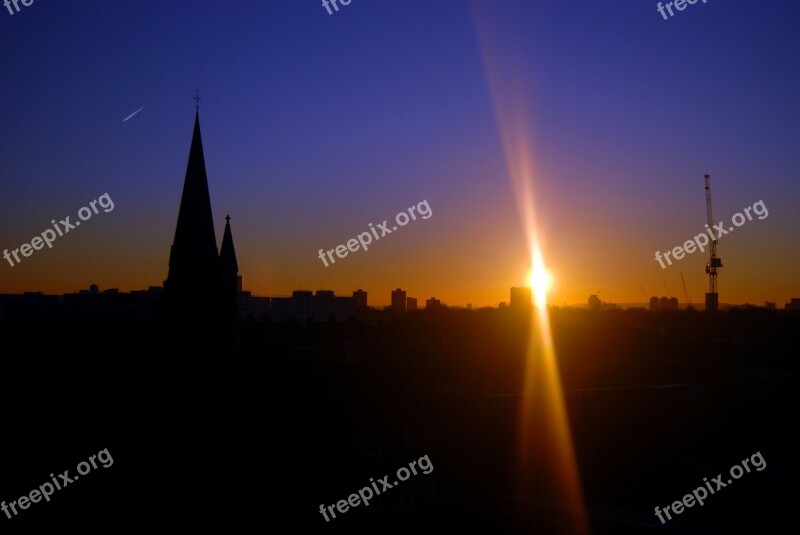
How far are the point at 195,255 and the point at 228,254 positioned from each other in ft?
25.9

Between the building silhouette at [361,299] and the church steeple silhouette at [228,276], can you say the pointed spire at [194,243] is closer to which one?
the church steeple silhouette at [228,276]

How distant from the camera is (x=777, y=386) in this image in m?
45.2

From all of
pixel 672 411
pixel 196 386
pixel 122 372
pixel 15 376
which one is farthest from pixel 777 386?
pixel 15 376

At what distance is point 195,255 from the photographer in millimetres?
47188

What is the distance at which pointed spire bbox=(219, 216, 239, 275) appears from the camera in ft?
178

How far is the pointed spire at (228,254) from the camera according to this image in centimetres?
5427

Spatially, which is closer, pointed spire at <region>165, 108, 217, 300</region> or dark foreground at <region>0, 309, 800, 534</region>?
dark foreground at <region>0, 309, 800, 534</region>

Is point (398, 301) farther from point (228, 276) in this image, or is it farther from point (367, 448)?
point (367, 448)

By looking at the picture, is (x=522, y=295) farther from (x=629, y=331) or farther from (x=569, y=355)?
(x=569, y=355)

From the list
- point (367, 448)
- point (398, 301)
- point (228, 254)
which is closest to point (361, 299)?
point (398, 301)

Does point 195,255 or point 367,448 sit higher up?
point 195,255

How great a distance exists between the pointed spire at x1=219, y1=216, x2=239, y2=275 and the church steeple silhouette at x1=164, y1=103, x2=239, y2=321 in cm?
489

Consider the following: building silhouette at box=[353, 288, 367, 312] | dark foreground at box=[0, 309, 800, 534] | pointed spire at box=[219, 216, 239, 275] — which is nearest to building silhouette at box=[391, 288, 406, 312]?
building silhouette at box=[353, 288, 367, 312]

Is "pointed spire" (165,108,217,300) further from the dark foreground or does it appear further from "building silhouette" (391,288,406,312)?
"building silhouette" (391,288,406,312)
